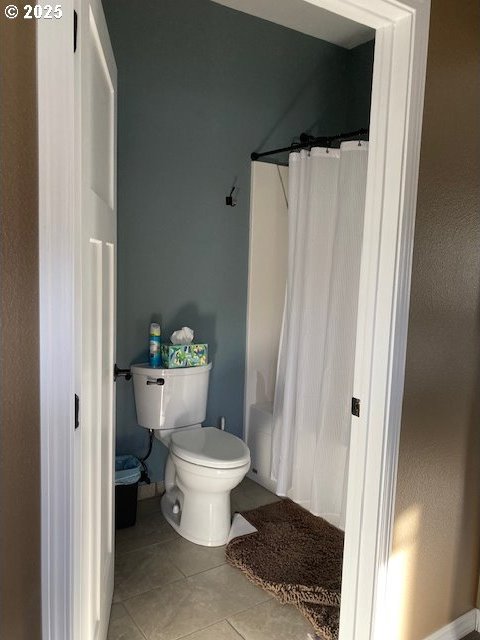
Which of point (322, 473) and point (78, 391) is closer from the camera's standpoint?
point (78, 391)

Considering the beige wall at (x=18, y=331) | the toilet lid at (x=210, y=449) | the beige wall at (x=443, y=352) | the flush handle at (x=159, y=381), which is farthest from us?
the flush handle at (x=159, y=381)

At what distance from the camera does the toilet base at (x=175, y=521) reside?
98.7 inches

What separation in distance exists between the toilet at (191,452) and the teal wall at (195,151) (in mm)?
174

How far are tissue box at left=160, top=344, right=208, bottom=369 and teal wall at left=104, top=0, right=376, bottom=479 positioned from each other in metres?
0.18

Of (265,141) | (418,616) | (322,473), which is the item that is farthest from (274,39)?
(418,616)

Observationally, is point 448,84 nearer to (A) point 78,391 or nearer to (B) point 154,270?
(A) point 78,391

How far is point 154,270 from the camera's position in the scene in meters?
2.81

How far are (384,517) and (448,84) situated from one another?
1.28m

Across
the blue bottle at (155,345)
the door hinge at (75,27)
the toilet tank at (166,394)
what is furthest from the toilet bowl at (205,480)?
the door hinge at (75,27)

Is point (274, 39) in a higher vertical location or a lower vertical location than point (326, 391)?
higher

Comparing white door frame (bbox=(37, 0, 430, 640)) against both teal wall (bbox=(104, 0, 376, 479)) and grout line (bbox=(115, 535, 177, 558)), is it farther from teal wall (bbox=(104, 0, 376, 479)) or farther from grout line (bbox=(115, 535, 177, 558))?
teal wall (bbox=(104, 0, 376, 479))

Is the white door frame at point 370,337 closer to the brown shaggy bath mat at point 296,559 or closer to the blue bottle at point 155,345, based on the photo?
the brown shaggy bath mat at point 296,559

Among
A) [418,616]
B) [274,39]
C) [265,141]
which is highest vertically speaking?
[274,39]

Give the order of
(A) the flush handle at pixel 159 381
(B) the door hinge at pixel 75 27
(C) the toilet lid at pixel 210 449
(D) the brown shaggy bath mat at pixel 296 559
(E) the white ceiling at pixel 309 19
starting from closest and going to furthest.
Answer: (B) the door hinge at pixel 75 27 → (D) the brown shaggy bath mat at pixel 296 559 → (C) the toilet lid at pixel 210 449 → (A) the flush handle at pixel 159 381 → (E) the white ceiling at pixel 309 19
